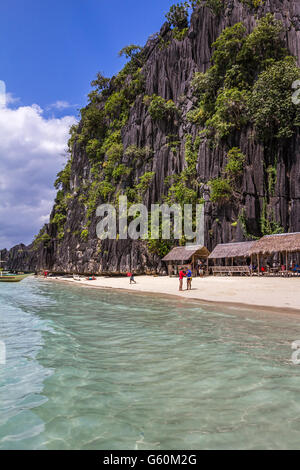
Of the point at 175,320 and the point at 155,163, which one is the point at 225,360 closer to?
the point at 175,320

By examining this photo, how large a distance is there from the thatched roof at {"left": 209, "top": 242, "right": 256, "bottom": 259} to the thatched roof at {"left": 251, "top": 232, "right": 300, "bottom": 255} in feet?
3.06

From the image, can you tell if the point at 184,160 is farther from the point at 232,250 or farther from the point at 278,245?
the point at 278,245

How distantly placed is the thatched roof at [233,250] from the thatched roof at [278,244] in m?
0.93

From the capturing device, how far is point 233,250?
29250mm

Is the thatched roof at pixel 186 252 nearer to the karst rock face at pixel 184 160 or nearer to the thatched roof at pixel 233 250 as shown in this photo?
the karst rock face at pixel 184 160

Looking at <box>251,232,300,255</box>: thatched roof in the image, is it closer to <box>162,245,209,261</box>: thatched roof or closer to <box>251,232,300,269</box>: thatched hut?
<box>251,232,300,269</box>: thatched hut

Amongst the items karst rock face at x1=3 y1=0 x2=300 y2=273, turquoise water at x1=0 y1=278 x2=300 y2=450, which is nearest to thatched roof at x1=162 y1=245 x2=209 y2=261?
karst rock face at x1=3 y1=0 x2=300 y2=273

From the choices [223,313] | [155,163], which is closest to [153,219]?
[155,163]

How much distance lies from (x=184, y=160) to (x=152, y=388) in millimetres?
37494

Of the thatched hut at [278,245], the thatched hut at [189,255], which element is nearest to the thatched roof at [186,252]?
the thatched hut at [189,255]

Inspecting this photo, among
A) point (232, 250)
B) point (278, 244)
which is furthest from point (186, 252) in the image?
point (278, 244)

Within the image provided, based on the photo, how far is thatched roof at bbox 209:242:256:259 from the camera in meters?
28.1

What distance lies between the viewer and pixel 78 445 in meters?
3.41

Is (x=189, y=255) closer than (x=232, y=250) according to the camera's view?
No
